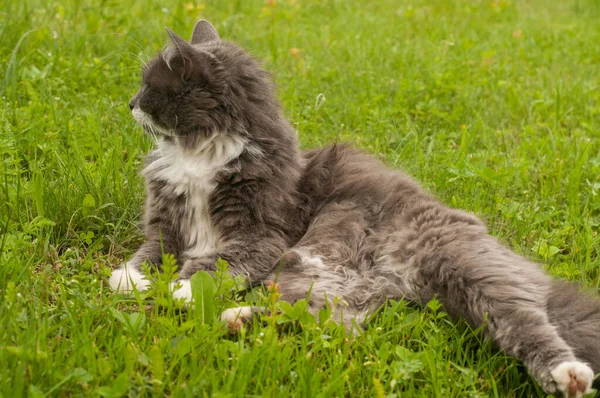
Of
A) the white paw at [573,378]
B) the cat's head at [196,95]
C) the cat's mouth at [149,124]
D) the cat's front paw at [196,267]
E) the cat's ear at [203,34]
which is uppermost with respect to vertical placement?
the cat's ear at [203,34]

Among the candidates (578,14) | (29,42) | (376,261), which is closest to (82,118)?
(29,42)

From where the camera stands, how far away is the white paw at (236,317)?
3139 millimetres

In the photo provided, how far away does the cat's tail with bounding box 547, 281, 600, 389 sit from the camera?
308cm

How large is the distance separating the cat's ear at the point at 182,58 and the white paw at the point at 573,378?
2.27 meters

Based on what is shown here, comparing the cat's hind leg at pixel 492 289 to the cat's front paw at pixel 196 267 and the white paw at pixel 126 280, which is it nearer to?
the cat's front paw at pixel 196 267

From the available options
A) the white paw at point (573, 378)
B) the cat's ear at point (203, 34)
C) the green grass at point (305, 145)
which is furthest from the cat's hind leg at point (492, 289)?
the cat's ear at point (203, 34)

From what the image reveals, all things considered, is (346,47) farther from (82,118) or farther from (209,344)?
(209,344)

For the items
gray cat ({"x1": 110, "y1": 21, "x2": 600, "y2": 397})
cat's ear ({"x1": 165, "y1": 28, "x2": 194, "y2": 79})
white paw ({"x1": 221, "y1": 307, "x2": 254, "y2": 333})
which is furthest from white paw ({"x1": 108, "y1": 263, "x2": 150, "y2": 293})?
cat's ear ({"x1": 165, "y1": 28, "x2": 194, "y2": 79})

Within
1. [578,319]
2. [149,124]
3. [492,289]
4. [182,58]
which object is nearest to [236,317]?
[492,289]

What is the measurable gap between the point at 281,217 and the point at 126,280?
2.80 ft

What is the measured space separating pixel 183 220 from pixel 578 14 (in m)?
7.72

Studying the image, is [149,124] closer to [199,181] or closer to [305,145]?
[199,181]

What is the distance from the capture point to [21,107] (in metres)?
5.01

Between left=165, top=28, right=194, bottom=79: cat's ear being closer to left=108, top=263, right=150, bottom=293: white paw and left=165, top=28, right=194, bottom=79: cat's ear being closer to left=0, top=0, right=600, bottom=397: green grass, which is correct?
left=0, top=0, right=600, bottom=397: green grass
